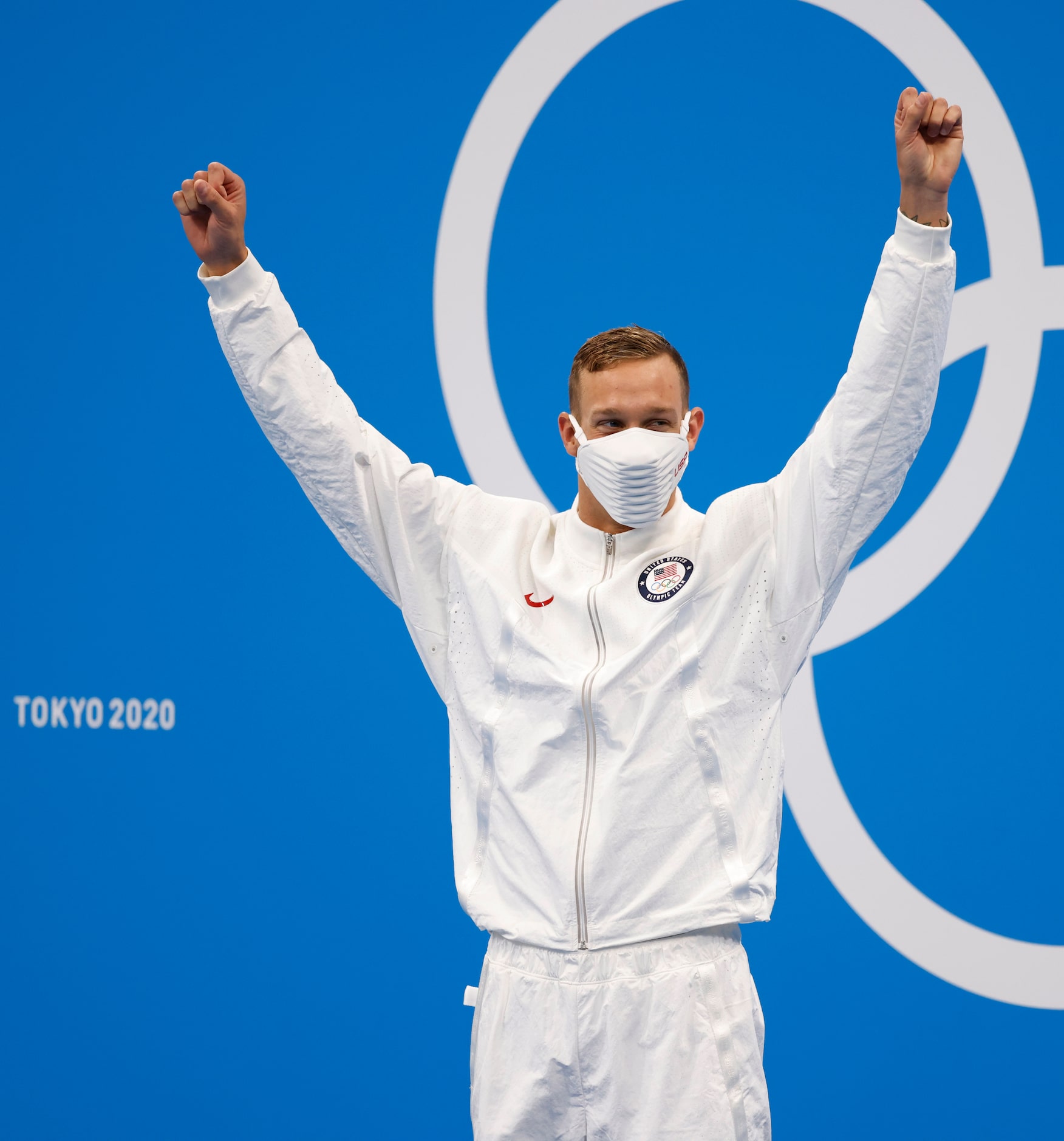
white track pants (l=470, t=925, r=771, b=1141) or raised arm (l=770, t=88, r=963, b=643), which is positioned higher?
raised arm (l=770, t=88, r=963, b=643)

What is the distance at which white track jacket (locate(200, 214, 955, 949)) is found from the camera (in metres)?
1.54

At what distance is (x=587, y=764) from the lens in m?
1.60

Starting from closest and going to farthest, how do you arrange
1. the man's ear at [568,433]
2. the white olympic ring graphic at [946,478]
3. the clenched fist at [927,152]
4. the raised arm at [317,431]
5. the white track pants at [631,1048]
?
the clenched fist at [927,152]
the white track pants at [631,1048]
the raised arm at [317,431]
the man's ear at [568,433]
the white olympic ring graphic at [946,478]

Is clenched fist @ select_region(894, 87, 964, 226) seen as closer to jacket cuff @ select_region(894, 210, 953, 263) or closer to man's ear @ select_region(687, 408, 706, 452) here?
jacket cuff @ select_region(894, 210, 953, 263)

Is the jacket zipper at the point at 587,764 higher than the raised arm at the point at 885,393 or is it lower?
lower

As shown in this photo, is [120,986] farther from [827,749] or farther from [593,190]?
[593,190]

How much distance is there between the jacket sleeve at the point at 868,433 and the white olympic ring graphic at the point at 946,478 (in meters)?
1.10

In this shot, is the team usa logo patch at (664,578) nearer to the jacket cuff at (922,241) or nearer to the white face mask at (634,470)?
the white face mask at (634,470)

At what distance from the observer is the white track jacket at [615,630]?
5.07ft

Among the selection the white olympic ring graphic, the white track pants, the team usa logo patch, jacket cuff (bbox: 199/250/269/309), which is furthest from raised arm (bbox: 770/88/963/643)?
the white olympic ring graphic

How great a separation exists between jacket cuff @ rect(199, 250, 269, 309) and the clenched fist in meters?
0.87

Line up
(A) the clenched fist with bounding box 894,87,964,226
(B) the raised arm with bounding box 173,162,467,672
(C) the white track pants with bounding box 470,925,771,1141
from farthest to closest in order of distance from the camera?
(B) the raised arm with bounding box 173,162,467,672 → (C) the white track pants with bounding box 470,925,771,1141 → (A) the clenched fist with bounding box 894,87,964,226

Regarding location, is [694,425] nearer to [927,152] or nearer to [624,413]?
[624,413]

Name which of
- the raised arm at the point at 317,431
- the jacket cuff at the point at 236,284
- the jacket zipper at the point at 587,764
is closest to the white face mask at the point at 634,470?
the jacket zipper at the point at 587,764
